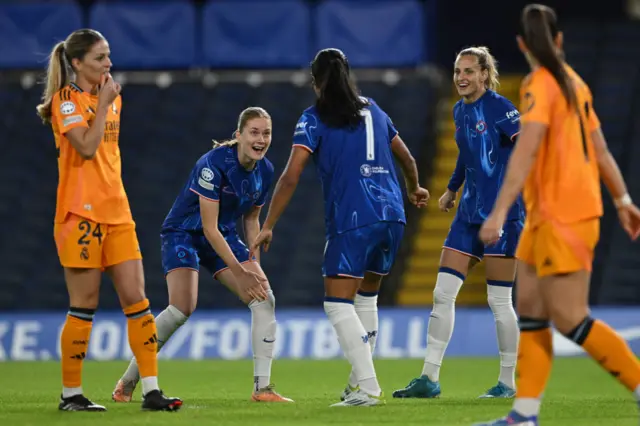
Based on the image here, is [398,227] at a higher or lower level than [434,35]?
lower

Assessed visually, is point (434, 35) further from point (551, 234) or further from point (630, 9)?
point (551, 234)

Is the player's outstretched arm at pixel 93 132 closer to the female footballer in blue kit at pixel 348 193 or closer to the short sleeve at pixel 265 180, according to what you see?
the female footballer in blue kit at pixel 348 193

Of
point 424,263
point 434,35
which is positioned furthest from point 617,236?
point 434,35

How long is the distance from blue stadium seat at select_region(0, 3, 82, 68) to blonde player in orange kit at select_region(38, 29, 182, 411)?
378 inches

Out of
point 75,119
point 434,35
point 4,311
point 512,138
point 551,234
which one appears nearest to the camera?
point 551,234

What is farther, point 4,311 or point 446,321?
point 4,311

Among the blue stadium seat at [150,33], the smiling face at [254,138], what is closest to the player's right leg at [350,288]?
the smiling face at [254,138]

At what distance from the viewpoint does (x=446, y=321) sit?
7.52m

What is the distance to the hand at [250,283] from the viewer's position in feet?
22.5

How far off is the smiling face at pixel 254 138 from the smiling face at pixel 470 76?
1.27 meters

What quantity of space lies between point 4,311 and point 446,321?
803 centimetres

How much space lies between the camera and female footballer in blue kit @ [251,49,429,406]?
6.43 metres

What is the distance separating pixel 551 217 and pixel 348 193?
61.1 inches

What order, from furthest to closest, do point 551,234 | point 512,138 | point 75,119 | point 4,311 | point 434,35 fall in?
point 434,35 → point 4,311 → point 512,138 → point 75,119 → point 551,234
